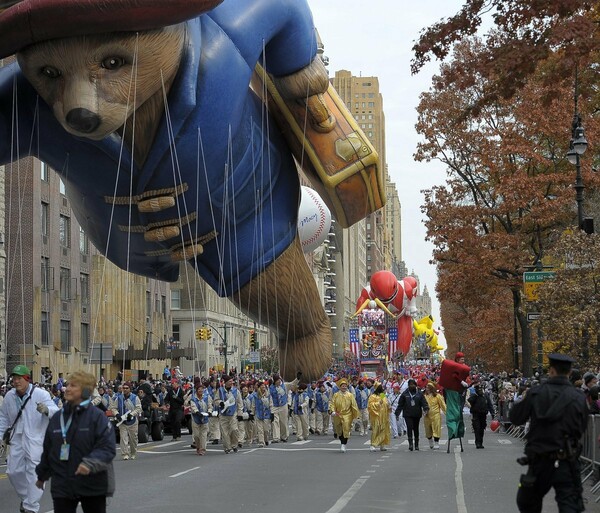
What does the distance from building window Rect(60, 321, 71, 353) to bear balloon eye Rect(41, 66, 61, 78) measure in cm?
3482

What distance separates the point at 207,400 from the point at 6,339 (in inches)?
829

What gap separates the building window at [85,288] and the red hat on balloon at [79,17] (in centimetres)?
3857

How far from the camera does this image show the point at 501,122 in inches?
1412

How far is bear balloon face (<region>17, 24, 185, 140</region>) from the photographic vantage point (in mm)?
14672

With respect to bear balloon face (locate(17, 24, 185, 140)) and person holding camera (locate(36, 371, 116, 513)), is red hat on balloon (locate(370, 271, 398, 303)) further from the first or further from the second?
person holding camera (locate(36, 371, 116, 513))

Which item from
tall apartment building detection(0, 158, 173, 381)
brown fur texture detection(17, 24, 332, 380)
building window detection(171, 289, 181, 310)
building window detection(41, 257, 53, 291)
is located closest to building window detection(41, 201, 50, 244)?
tall apartment building detection(0, 158, 173, 381)

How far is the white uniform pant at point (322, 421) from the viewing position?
103 feet

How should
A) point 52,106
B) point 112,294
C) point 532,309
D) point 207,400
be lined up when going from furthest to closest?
point 112,294
point 532,309
point 207,400
point 52,106

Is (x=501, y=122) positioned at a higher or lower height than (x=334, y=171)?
higher

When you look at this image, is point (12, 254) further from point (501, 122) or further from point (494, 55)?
point (494, 55)

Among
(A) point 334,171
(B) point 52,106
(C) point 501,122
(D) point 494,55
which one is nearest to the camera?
(D) point 494,55

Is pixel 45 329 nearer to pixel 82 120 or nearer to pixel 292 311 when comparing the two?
pixel 292 311

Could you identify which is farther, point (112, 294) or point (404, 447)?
point (112, 294)

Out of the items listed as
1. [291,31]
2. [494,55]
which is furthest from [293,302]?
[494,55]
